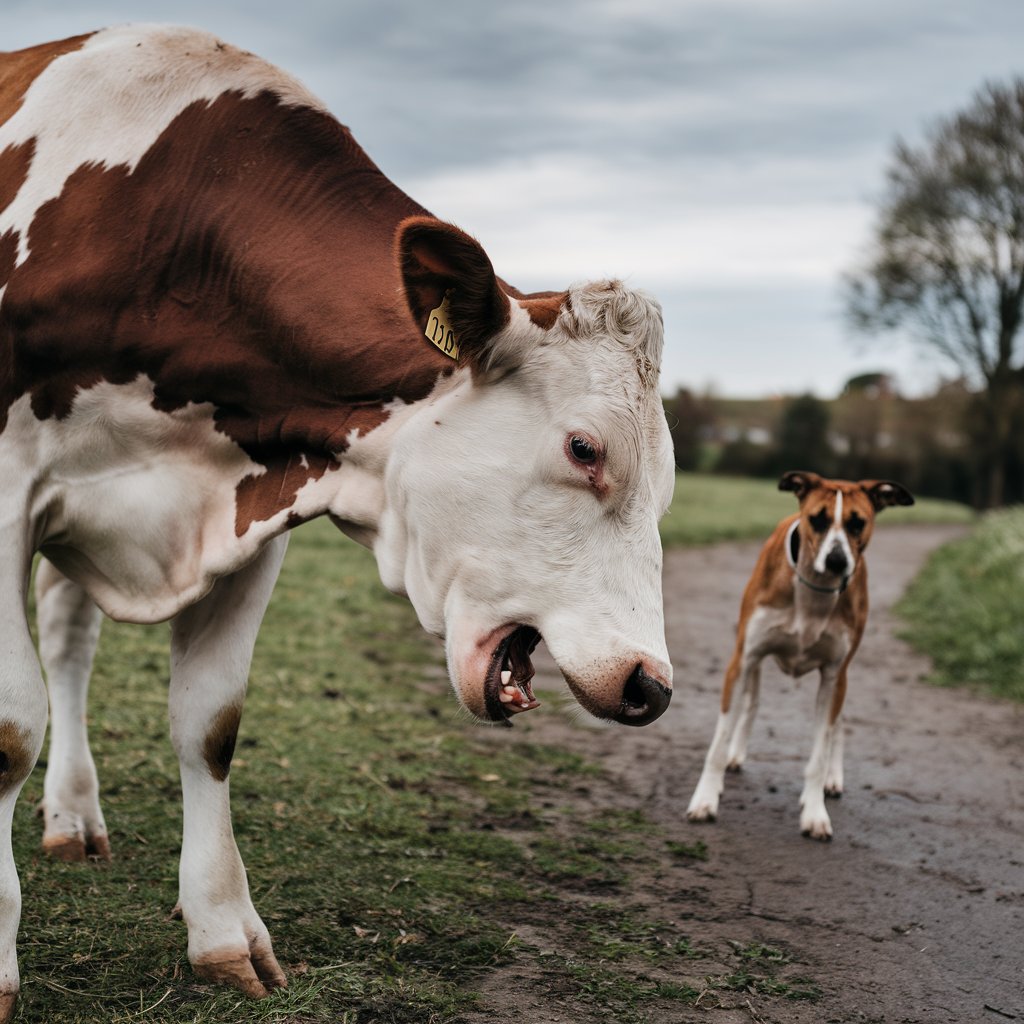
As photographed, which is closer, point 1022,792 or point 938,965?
point 938,965

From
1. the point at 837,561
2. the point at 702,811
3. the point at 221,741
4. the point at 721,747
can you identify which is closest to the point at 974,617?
the point at 837,561

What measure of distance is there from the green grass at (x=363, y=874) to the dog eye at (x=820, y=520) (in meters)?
1.57

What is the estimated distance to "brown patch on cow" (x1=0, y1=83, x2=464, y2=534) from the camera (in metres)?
2.91

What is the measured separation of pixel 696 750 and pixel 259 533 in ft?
13.4

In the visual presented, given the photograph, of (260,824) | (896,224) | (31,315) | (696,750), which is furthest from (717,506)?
(31,315)

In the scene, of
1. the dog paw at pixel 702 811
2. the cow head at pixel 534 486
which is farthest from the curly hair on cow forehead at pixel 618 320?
the dog paw at pixel 702 811

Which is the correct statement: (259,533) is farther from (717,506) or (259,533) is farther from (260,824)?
(717,506)

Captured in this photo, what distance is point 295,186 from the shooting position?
123 inches

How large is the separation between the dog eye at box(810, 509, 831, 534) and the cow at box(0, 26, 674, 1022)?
3226mm

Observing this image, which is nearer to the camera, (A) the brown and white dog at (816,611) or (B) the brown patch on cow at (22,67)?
(B) the brown patch on cow at (22,67)

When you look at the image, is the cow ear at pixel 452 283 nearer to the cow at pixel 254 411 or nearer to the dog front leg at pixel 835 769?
the cow at pixel 254 411

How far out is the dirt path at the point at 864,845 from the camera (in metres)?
3.70

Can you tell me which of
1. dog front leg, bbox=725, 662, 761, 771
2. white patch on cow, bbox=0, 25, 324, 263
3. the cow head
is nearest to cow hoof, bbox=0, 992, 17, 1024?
Answer: the cow head

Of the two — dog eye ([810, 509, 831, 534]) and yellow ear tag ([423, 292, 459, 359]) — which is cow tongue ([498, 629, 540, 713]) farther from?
dog eye ([810, 509, 831, 534])
